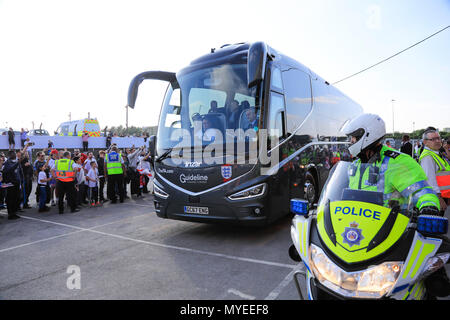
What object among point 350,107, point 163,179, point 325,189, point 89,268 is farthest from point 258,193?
point 350,107

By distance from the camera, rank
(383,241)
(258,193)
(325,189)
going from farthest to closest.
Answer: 1. (258,193)
2. (325,189)
3. (383,241)

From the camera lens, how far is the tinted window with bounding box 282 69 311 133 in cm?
595

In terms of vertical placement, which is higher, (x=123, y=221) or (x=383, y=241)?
(x=383, y=241)

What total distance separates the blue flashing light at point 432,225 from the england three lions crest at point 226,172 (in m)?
3.27

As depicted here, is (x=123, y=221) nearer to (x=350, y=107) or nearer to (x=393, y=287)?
(x=393, y=287)

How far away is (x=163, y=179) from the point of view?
5.66 meters

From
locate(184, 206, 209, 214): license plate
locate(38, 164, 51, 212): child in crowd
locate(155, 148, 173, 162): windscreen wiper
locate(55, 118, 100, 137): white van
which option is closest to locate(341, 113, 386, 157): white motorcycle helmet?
locate(184, 206, 209, 214): license plate

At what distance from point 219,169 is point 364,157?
8.87ft

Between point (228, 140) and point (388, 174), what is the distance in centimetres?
299

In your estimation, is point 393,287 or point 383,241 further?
point 383,241

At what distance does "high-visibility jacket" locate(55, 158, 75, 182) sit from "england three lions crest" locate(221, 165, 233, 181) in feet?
17.5

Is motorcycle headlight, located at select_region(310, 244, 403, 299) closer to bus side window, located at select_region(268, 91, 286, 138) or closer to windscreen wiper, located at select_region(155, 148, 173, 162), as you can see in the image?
bus side window, located at select_region(268, 91, 286, 138)
